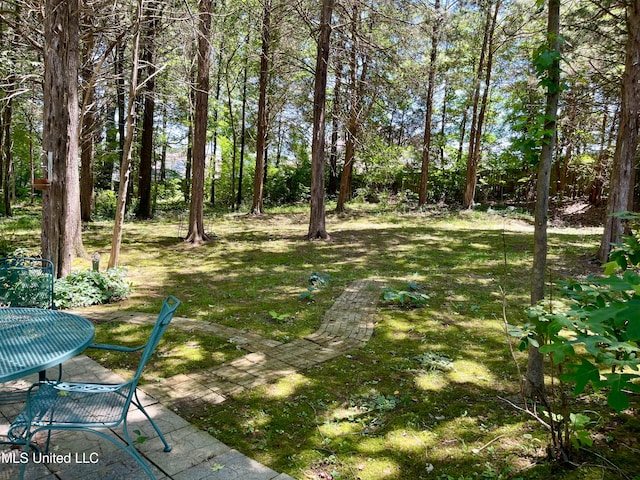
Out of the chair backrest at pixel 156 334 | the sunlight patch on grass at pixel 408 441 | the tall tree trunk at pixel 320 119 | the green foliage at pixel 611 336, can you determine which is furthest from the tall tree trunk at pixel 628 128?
the chair backrest at pixel 156 334

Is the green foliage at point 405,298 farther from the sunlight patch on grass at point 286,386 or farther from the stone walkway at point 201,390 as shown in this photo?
the sunlight patch on grass at point 286,386

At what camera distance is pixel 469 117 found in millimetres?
24891

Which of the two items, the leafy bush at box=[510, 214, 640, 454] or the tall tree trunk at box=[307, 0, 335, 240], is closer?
the leafy bush at box=[510, 214, 640, 454]

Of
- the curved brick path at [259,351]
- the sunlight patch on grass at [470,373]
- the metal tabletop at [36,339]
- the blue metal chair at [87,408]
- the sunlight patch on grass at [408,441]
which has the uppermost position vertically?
the metal tabletop at [36,339]

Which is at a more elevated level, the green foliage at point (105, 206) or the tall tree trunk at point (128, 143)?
the tall tree trunk at point (128, 143)

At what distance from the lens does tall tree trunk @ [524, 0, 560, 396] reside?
8.05ft

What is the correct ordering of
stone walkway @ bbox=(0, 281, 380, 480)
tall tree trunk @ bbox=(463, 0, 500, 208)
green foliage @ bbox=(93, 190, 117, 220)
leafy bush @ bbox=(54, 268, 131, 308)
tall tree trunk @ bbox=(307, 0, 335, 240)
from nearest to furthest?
stone walkway @ bbox=(0, 281, 380, 480)
leafy bush @ bbox=(54, 268, 131, 308)
tall tree trunk @ bbox=(307, 0, 335, 240)
green foliage @ bbox=(93, 190, 117, 220)
tall tree trunk @ bbox=(463, 0, 500, 208)

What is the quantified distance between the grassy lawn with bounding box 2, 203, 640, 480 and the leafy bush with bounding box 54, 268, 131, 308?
270mm

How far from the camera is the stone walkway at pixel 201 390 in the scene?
214 centimetres

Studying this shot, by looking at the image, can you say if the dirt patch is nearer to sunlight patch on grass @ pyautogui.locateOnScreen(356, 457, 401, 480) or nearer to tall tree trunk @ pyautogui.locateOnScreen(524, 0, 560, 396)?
tall tree trunk @ pyautogui.locateOnScreen(524, 0, 560, 396)

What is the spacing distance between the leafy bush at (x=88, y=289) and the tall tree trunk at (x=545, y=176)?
523 cm

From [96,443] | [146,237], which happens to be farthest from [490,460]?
[146,237]

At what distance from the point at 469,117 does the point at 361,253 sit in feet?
62.9

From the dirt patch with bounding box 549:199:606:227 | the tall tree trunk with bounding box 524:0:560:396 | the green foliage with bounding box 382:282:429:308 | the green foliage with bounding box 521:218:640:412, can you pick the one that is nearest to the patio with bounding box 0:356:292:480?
the green foliage with bounding box 521:218:640:412
